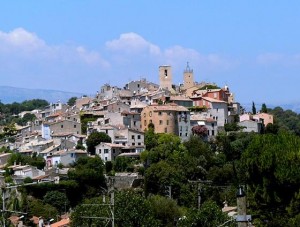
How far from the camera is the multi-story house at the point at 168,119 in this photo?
6938 cm

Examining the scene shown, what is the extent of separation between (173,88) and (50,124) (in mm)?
22886

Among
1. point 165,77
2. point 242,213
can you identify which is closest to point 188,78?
point 165,77

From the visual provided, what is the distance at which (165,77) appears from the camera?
9431cm

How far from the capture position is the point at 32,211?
52750 mm

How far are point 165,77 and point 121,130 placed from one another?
2633 cm

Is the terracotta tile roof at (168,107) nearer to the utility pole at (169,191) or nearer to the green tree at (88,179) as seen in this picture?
the green tree at (88,179)

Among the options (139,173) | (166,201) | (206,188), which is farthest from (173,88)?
(166,201)

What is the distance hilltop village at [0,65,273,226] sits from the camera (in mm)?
62062

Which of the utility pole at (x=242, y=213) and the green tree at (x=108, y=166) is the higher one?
the green tree at (x=108, y=166)

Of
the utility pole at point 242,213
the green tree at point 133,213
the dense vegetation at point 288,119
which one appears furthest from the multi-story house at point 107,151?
the utility pole at point 242,213

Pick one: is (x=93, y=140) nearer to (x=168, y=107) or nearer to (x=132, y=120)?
(x=132, y=120)

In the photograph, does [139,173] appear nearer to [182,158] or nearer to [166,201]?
[182,158]

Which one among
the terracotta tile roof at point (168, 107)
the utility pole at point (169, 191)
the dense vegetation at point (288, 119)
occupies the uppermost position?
the dense vegetation at point (288, 119)

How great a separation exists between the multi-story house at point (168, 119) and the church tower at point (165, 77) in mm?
22607
